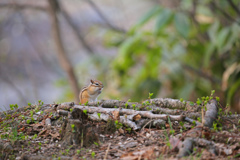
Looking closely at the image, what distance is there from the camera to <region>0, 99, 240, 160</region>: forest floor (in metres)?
2.77

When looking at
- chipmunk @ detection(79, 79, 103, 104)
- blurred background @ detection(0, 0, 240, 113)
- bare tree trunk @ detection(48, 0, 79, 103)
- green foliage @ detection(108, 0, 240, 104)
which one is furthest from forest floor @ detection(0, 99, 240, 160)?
bare tree trunk @ detection(48, 0, 79, 103)

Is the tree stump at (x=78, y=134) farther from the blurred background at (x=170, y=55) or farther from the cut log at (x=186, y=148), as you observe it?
the blurred background at (x=170, y=55)

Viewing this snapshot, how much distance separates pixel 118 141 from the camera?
313 cm

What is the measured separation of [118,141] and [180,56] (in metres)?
5.19

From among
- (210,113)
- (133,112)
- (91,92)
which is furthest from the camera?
(91,92)

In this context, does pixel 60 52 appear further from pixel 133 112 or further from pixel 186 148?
pixel 186 148

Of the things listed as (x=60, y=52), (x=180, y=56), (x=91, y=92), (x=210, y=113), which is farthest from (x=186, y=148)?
(x=60, y=52)

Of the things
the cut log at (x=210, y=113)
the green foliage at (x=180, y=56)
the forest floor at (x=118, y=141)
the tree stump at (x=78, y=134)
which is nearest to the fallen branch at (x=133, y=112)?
the forest floor at (x=118, y=141)

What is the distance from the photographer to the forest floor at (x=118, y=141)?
2768mm

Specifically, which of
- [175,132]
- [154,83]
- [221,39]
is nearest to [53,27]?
[154,83]

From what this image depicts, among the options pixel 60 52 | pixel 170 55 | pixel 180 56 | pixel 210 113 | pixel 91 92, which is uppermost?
pixel 60 52

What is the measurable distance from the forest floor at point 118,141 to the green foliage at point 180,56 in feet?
9.36

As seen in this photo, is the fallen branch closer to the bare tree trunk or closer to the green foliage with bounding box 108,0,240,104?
the green foliage with bounding box 108,0,240,104

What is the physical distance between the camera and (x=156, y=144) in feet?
9.73
